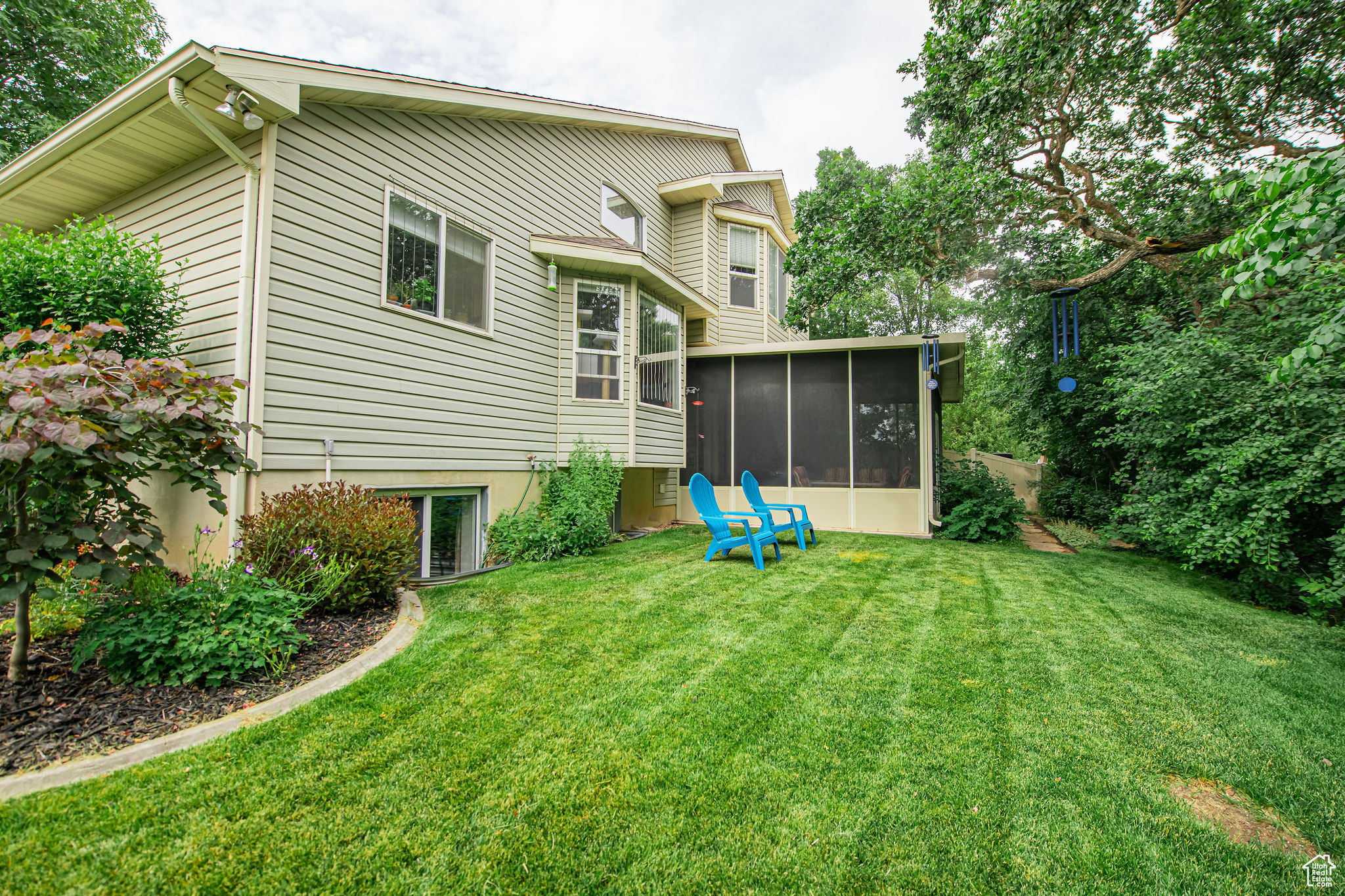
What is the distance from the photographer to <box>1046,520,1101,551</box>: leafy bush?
9.76m

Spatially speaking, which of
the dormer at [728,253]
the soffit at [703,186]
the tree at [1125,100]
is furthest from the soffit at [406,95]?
the tree at [1125,100]

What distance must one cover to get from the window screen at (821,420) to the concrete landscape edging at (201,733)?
7.49 m

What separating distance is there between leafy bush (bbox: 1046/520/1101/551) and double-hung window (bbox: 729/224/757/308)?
7722 mm

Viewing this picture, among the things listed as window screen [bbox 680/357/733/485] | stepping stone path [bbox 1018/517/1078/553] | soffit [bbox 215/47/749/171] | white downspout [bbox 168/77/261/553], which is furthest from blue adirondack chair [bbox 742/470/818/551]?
soffit [bbox 215/47/749/171]

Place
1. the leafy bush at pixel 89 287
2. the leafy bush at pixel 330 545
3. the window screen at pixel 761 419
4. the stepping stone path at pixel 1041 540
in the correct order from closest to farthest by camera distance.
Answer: the leafy bush at pixel 330 545
the leafy bush at pixel 89 287
the stepping stone path at pixel 1041 540
the window screen at pixel 761 419

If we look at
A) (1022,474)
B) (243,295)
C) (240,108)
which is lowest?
(1022,474)

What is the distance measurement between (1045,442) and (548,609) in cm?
→ 1509

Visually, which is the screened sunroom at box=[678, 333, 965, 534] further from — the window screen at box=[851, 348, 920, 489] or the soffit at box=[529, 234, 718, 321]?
the soffit at box=[529, 234, 718, 321]

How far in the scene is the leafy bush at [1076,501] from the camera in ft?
39.9

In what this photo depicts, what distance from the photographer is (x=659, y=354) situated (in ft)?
30.0

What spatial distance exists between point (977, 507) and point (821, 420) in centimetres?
296

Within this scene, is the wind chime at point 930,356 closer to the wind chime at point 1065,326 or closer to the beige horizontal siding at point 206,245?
the wind chime at point 1065,326

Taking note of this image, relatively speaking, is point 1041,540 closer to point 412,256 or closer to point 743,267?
point 743,267

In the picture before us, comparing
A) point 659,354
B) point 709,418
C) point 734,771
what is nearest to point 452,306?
point 659,354
